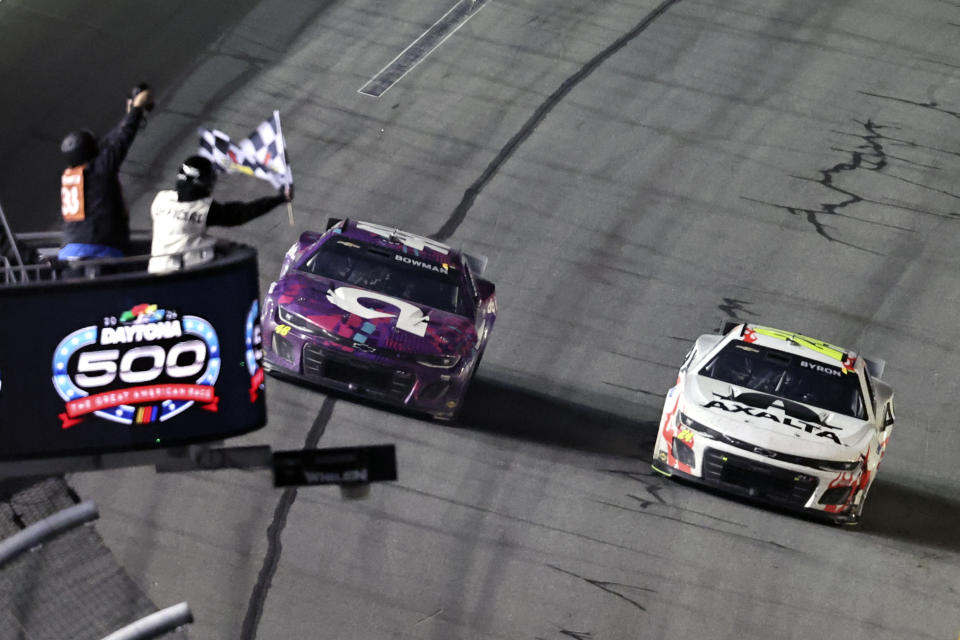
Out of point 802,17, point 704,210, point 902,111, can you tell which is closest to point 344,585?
point 704,210

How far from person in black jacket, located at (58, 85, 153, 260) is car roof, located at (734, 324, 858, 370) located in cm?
731

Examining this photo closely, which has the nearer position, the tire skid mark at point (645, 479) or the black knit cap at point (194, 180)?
the black knit cap at point (194, 180)

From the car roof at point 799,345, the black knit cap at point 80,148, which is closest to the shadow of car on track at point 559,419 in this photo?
the car roof at point 799,345

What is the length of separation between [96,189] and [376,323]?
4719 millimetres

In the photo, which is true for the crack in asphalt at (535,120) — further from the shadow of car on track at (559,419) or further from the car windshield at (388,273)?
the shadow of car on track at (559,419)

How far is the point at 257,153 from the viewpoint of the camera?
37.4 ft

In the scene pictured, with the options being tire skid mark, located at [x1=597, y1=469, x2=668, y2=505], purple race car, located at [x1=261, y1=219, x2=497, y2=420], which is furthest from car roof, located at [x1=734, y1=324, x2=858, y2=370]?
purple race car, located at [x1=261, y1=219, x2=497, y2=420]

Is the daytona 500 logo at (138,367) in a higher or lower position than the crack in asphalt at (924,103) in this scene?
higher

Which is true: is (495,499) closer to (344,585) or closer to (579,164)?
(344,585)

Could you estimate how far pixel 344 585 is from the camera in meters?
13.1

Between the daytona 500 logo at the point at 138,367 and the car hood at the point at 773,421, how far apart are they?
6.00 meters

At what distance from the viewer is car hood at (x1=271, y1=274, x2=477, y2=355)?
14.5 meters

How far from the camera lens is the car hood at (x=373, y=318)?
14.5 metres

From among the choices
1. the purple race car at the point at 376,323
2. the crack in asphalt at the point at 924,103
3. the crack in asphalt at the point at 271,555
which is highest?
the purple race car at the point at 376,323
